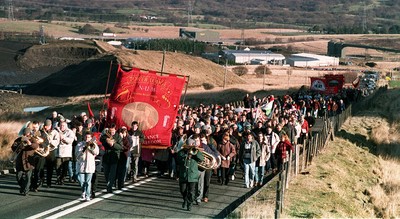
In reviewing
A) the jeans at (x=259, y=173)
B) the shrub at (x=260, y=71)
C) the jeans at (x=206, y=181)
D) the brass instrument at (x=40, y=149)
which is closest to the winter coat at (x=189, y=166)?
the jeans at (x=206, y=181)

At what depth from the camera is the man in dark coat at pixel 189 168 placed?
53.3 feet

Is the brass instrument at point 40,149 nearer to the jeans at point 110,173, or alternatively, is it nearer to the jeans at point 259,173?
the jeans at point 110,173

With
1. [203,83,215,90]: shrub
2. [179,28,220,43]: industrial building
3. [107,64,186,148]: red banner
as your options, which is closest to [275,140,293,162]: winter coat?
[107,64,186,148]: red banner

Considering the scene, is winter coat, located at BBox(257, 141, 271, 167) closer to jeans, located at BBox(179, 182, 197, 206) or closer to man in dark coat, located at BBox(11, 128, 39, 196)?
jeans, located at BBox(179, 182, 197, 206)

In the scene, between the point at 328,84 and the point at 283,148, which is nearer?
the point at 283,148

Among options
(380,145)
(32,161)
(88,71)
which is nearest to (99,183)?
(32,161)

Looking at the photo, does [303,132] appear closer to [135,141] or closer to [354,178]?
[354,178]

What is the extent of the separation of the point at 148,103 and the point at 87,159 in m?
4.06

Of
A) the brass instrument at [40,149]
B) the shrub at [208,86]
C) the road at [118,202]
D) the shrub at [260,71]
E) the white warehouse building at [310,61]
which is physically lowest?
the road at [118,202]

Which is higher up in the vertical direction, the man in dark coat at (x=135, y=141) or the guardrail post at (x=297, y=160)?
the man in dark coat at (x=135, y=141)

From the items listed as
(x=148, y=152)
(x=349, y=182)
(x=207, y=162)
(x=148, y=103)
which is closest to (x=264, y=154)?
(x=148, y=152)

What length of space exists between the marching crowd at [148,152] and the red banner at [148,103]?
0.38 metres

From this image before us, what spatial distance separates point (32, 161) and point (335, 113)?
88.0 ft

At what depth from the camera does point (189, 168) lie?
16234mm
